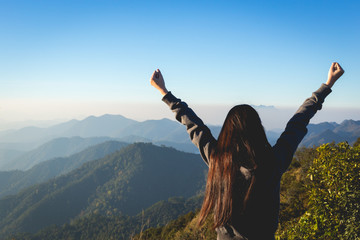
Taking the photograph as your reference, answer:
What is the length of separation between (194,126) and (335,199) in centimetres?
359

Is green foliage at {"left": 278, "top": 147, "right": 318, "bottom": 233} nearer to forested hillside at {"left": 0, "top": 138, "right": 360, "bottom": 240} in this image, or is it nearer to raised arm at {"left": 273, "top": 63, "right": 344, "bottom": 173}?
forested hillside at {"left": 0, "top": 138, "right": 360, "bottom": 240}

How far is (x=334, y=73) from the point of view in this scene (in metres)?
2.02

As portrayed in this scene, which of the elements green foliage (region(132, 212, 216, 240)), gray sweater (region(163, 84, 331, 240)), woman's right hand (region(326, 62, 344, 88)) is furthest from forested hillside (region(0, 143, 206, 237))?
woman's right hand (region(326, 62, 344, 88))

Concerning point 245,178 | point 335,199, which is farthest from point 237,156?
point 335,199

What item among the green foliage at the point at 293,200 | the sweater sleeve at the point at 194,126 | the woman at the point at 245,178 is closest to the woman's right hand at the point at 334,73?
the woman at the point at 245,178

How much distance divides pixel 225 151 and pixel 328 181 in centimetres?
366

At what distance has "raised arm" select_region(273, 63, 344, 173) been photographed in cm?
175

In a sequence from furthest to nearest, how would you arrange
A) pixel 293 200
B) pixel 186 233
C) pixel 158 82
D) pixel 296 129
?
pixel 186 233, pixel 293 200, pixel 158 82, pixel 296 129

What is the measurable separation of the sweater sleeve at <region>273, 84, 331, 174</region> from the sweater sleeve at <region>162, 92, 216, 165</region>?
49cm

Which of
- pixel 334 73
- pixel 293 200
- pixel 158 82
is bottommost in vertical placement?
pixel 293 200

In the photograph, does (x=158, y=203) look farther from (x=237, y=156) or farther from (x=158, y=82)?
(x=237, y=156)

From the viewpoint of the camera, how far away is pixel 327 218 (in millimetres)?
4121

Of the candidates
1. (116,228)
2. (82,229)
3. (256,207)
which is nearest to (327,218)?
(256,207)

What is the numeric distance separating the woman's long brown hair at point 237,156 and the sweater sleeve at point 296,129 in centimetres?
22
